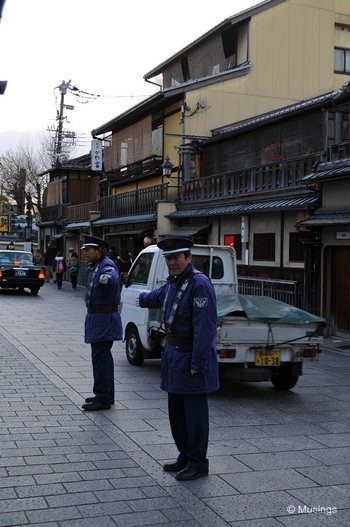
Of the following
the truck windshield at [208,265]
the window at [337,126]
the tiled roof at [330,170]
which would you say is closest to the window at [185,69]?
the window at [337,126]

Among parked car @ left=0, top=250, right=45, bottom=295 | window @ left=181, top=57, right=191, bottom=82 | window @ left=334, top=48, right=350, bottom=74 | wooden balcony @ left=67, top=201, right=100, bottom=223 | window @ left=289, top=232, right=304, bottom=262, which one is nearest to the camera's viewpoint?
window @ left=289, top=232, right=304, bottom=262

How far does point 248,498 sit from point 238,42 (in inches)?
936

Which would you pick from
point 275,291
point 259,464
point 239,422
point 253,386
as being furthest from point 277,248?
point 259,464

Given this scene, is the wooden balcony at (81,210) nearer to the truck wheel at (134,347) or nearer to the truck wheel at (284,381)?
the truck wheel at (134,347)

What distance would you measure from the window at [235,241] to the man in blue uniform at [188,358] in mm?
14779

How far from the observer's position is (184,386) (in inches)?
196

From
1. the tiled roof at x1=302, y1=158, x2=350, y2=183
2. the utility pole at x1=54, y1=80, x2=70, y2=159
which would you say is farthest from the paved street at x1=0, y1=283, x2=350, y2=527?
the utility pole at x1=54, y1=80, x2=70, y2=159

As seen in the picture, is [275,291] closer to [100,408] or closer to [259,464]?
[100,408]

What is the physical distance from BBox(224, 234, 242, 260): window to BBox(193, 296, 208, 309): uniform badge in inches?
588

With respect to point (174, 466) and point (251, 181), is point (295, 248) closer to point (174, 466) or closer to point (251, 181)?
point (251, 181)

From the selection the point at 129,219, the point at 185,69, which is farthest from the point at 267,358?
the point at 185,69

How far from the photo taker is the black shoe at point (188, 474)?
4.96 meters

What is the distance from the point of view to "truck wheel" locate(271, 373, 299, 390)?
8680mm

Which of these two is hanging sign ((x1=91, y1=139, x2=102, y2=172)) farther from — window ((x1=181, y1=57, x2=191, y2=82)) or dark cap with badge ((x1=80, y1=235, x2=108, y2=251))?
dark cap with badge ((x1=80, y1=235, x2=108, y2=251))
